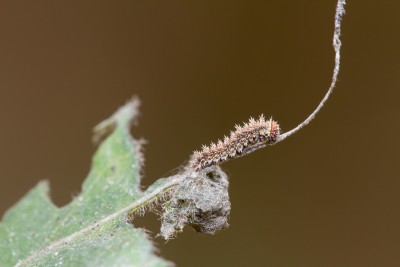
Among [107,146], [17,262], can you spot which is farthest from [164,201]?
[107,146]

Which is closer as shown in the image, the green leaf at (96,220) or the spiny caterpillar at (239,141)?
the green leaf at (96,220)

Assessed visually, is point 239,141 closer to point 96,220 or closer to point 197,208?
point 197,208

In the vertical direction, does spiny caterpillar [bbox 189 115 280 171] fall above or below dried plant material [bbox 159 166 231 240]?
above

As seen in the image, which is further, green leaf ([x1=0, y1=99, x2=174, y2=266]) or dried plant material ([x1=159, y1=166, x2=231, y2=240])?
dried plant material ([x1=159, y1=166, x2=231, y2=240])

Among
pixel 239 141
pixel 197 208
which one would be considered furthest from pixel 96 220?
pixel 239 141

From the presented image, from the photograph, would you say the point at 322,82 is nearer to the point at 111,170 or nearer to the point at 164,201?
the point at 111,170
